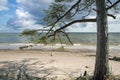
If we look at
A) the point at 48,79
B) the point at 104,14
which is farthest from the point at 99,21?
the point at 48,79

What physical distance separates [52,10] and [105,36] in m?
2.74

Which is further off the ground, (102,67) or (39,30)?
(39,30)

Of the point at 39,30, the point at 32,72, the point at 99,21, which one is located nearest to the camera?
the point at 99,21

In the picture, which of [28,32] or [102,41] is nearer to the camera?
[102,41]

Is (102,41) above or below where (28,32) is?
below

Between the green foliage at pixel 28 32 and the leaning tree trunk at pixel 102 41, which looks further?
the green foliage at pixel 28 32

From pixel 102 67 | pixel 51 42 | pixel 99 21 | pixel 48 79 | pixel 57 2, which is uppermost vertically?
pixel 57 2

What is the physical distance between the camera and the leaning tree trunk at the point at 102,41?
936 centimetres

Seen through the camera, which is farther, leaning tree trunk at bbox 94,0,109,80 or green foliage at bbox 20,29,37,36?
green foliage at bbox 20,29,37,36

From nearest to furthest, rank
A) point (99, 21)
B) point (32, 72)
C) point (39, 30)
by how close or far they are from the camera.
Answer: point (99, 21) → point (39, 30) → point (32, 72)

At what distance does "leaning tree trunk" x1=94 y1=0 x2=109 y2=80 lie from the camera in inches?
368

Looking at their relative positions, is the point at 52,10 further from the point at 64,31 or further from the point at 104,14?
the point at 104,14

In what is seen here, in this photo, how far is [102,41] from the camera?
30.9 feet

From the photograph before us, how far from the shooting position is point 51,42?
444 inches
